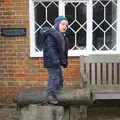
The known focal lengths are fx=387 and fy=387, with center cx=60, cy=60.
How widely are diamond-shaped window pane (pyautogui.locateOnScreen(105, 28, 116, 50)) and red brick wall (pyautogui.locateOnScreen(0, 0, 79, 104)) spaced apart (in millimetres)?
717

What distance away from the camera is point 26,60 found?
25.5 ft

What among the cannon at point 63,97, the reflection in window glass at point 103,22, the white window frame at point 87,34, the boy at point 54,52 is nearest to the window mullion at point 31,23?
the white window frame at point 87,34

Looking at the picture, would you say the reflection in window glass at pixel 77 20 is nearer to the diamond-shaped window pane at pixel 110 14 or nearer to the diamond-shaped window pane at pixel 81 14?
the diamond-shaped window pane at pixel 81 14

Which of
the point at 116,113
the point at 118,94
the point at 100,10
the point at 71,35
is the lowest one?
the point at 116,113

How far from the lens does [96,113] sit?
7.64 m

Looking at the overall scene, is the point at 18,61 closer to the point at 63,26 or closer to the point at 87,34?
the point at 87,34

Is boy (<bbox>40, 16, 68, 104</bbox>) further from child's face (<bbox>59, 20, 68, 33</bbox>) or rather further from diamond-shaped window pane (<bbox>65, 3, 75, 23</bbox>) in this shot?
diamond-shaped window pane (<bbox>65, 3, 75, 23</bbox>)

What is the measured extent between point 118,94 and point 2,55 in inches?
97.1

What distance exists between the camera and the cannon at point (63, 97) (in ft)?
20.0

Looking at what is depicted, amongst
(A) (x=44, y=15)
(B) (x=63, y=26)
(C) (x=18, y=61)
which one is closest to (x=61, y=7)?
(A) (x=44, y=15)

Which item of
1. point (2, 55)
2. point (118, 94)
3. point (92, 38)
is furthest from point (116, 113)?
point (2, 55)

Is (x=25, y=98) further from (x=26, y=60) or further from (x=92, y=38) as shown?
(x=92, y=38)

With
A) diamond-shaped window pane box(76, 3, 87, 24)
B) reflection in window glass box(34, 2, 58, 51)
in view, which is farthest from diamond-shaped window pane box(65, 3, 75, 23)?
reflection in window glass box(34, 2, 58, 51)

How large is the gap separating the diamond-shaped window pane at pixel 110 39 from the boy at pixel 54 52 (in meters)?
2.24
